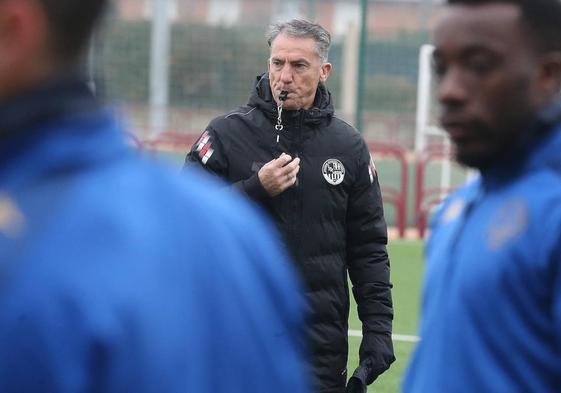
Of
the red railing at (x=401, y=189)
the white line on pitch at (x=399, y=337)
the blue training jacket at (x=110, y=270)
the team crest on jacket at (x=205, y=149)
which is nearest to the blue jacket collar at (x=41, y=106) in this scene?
the blue training jacket at (x=110, y=270)

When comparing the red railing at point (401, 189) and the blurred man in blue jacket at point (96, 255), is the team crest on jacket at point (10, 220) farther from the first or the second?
the red railing at point (401, 189)

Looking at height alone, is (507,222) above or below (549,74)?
below

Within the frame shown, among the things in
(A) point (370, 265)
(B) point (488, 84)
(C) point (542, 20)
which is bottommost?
(A) point (370, 265)

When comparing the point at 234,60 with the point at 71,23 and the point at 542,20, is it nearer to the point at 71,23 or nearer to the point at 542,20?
the point at 542,20

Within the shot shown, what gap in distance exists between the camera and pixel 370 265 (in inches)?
202

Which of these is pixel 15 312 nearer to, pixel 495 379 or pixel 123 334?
pixel 123 334

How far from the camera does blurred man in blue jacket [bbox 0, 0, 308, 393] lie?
4.83ft

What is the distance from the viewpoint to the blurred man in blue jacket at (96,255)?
1474 millimetres

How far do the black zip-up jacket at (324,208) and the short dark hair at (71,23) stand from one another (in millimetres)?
3234

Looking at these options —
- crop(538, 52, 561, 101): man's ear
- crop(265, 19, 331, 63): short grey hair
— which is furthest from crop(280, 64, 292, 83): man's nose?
crop(538, 52, 561, 101): man's ear

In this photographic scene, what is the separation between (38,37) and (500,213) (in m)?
1.18

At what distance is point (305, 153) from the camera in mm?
5035

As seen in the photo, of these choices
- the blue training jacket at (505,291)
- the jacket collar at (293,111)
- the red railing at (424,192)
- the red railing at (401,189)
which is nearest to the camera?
the blue training jacket at (505,291)

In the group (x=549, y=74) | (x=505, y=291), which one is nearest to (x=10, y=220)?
(x=505, y=291)
